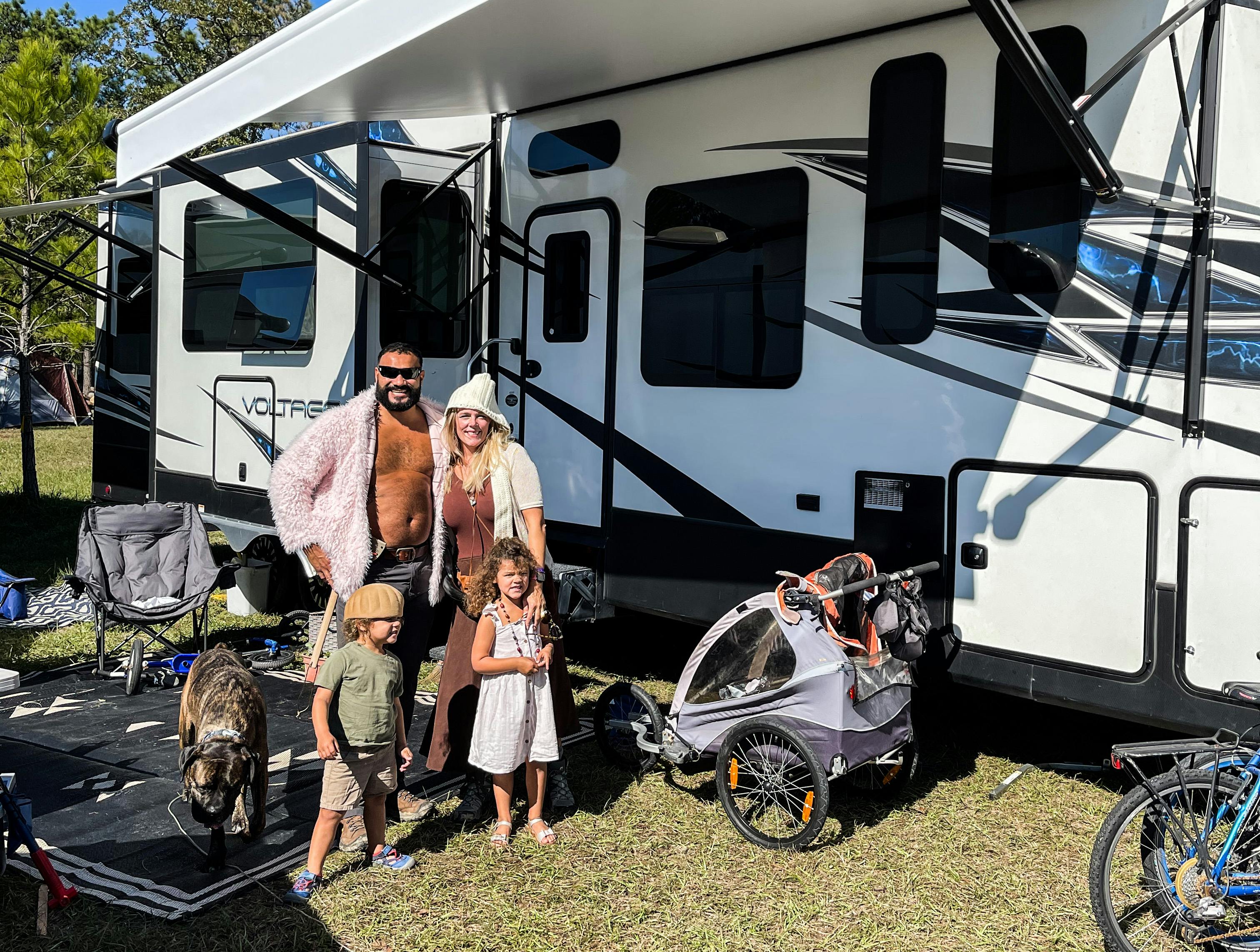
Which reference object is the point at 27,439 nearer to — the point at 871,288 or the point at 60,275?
the point at 60,275

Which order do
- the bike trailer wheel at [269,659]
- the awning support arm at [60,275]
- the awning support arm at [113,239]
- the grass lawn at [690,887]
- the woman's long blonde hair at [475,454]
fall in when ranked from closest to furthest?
the grass lawn at [690,887], the woman's long blonde hair at [475,454], the bike trailer wheel at [269,659], the awning support arm at [60,275], the awning support arm at [113,239]

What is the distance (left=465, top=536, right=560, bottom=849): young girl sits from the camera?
3.68 m

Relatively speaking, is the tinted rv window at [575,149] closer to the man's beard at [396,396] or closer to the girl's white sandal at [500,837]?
the man's beard at [396,396]

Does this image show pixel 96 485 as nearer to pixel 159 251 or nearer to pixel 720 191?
pixel 159 251

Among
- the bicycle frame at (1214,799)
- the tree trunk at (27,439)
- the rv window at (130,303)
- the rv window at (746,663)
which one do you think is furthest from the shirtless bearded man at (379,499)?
the tree trunk at (27,439)

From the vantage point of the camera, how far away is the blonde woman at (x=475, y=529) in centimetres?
397

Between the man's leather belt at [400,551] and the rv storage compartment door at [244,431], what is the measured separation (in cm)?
266

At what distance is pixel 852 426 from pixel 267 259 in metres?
3.79

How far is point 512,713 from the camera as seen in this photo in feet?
12.1

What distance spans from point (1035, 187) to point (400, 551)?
2.56m

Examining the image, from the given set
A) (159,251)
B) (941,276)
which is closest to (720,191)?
(941,276)

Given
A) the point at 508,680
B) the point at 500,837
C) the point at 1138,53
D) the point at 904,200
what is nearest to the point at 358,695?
the point at 508,680

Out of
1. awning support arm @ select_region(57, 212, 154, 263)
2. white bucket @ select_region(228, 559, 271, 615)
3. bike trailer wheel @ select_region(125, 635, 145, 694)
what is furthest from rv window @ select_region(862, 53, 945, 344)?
awning support arm @ select_region(57, 212, 154, 263)

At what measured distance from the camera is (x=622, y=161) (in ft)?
17.1
